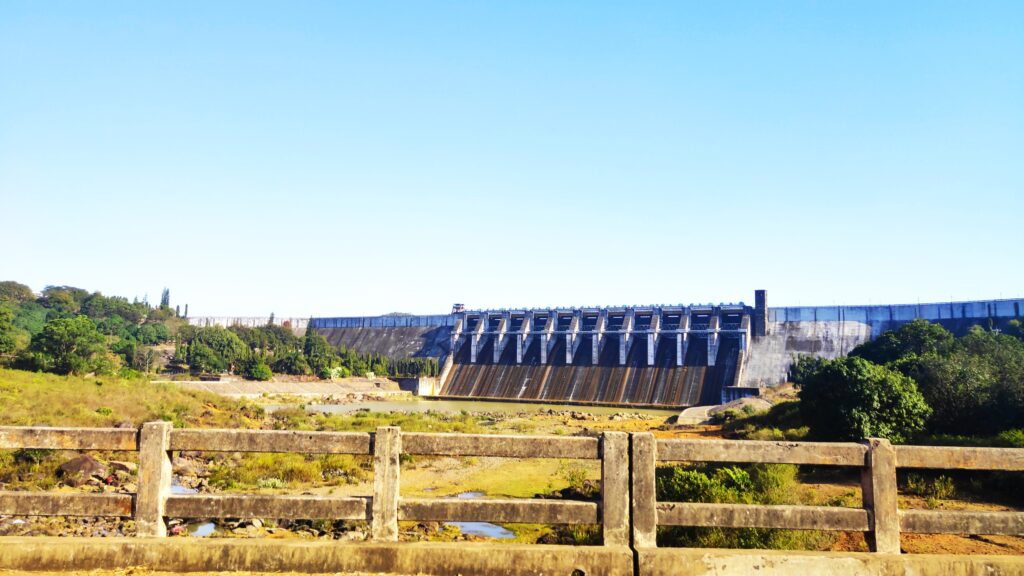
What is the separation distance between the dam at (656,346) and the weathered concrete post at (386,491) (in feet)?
228

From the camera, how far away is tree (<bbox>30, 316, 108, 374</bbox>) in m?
59.5

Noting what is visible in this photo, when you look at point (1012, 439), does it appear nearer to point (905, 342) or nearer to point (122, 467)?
point (122, 467)

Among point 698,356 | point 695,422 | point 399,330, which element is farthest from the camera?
point 399,330

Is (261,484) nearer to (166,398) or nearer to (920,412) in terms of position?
(920,412)

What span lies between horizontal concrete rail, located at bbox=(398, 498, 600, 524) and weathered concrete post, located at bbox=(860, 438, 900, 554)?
299cm

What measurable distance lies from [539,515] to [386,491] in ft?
5.65

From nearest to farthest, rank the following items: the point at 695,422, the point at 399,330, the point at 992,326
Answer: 1. the point at 695,422
2. the point at 992,326
3. the point at 399,330

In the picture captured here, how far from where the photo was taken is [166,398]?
4559cm

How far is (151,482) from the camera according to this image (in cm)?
771

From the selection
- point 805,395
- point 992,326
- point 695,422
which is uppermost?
point 992,326

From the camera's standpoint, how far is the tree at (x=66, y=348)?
2343 inches

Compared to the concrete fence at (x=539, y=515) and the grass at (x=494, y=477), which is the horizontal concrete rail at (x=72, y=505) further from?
the grass at (x=494, y=477)

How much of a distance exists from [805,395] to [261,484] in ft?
73.0

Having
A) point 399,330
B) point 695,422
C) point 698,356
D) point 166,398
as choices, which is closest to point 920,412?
point 695,422
